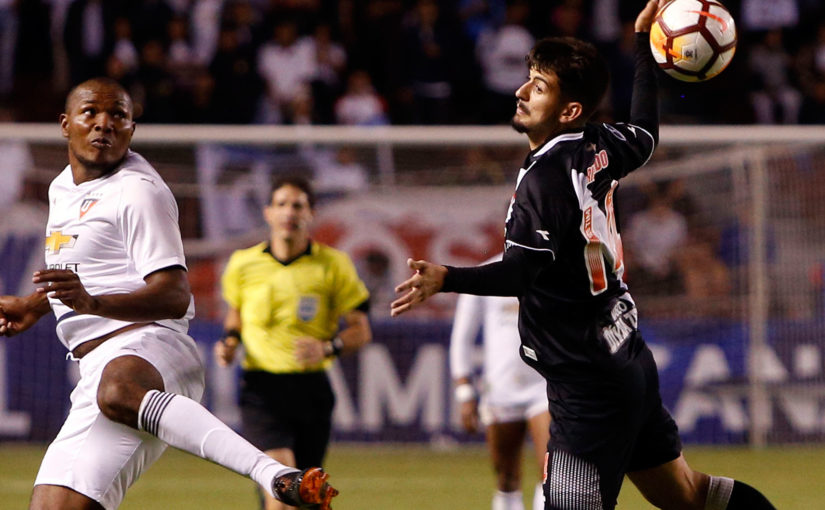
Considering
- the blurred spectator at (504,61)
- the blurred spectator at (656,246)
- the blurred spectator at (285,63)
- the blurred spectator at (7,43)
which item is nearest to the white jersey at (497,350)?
the blurred spectator at (656,246)

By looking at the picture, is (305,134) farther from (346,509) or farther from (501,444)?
(501,444)

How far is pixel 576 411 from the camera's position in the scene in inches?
183

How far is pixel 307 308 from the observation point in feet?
23.6

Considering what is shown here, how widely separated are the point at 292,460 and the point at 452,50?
9799 millimetres

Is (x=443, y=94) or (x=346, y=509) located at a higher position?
(x=443, y=94)

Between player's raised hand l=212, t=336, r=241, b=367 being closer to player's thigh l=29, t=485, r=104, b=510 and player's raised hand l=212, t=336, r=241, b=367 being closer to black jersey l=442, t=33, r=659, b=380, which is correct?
player's thigh l=29, t=485, r=104, b=510

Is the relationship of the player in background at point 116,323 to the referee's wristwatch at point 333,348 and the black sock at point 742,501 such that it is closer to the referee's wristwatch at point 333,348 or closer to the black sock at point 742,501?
the black sock at point 742,501

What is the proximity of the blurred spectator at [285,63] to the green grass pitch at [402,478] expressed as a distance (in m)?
5.04

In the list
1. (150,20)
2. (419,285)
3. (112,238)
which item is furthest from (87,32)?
(419,285)

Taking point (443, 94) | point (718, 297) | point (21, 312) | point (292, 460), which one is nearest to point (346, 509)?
point (292, 460)

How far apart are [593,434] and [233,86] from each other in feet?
35.4

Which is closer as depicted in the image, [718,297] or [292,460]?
[292,460]

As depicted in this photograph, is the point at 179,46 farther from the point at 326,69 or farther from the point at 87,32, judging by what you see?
the point at 326,69

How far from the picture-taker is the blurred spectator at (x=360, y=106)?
49.1ft
